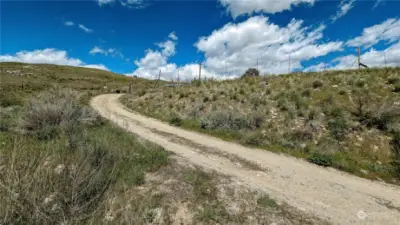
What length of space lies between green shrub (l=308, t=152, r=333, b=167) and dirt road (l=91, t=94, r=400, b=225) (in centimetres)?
34

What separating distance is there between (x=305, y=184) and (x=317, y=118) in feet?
20.2

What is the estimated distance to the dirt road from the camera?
441cm

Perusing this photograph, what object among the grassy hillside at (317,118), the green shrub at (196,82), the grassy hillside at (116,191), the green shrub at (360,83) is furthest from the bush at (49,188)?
the green shrub at (196,82)

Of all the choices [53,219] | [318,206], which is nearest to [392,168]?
[318,206]

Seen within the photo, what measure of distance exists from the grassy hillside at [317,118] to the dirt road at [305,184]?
102cm

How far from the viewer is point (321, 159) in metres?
7.50

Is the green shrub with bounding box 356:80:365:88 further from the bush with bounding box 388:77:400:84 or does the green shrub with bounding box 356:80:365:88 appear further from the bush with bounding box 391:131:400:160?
the bush with bounding box 391:131:400:160

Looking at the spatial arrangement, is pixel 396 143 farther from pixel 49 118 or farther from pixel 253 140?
pixel 49 118

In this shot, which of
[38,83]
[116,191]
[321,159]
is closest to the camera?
[116,191]

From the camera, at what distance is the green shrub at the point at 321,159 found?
7348 millimetres

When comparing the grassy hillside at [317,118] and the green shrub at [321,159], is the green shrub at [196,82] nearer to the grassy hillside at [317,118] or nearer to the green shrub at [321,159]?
the grassy hillside at [317,118]

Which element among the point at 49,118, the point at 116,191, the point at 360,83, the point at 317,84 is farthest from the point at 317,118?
the point at 49,118

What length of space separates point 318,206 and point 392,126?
23.0 feet

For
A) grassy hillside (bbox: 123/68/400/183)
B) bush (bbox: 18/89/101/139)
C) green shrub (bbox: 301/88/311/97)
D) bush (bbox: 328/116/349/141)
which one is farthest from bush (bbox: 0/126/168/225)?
green shrub (bbox: 301/88/311/97)
